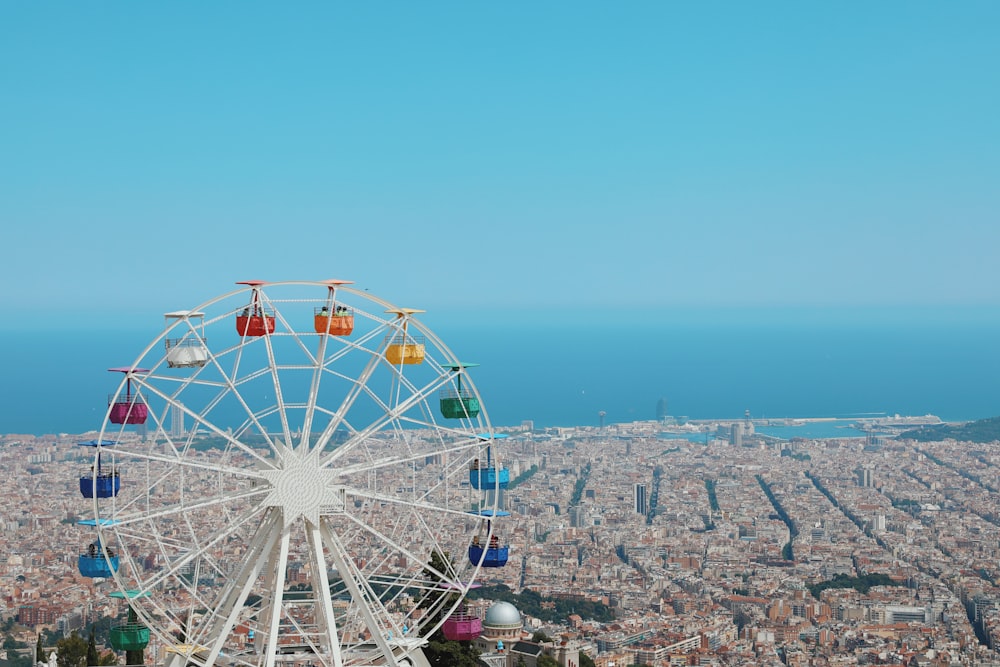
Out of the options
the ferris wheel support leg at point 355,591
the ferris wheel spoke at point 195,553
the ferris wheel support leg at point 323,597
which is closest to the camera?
the ferris wheel spoke at point 195,553

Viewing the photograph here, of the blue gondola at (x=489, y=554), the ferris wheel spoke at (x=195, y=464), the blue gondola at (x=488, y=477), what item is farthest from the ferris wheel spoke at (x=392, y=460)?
the blue gondola at (x=489, y=554)

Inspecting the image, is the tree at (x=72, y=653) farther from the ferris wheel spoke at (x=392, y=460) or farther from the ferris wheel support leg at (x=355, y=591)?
the ferris wheel support leg at (x=355, y=591)

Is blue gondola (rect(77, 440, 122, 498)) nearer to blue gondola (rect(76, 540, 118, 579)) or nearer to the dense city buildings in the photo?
blue gondola (rect(76, 540, 118, 579))

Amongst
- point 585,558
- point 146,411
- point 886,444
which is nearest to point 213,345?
point 886,444

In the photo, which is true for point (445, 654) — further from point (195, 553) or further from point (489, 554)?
point (195, 553)

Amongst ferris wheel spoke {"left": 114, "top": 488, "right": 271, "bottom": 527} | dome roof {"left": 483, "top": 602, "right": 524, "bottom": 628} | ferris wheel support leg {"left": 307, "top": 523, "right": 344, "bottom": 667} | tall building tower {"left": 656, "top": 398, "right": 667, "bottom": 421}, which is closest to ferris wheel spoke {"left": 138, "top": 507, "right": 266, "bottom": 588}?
ferris wheel spoke {"left": 114, "top": 488, "right": 271, "bottom": 527}

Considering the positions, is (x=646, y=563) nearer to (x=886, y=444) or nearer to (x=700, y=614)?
(x=700, y=614)
